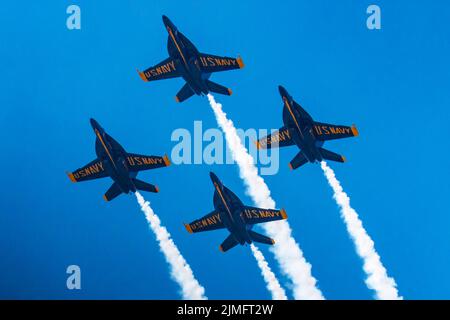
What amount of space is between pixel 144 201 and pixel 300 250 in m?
8.97

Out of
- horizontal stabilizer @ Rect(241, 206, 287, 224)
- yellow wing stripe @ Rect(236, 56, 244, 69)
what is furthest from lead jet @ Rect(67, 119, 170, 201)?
yellow wing stripe @ Rect(236, 56, 244, 69)

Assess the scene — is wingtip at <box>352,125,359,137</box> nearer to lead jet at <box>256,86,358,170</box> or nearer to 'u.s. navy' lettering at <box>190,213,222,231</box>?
lead jet at <box>256,86,358,170</box>

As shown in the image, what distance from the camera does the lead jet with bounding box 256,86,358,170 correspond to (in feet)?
150

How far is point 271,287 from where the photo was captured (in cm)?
4616

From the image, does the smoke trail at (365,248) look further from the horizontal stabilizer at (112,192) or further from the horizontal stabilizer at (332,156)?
the horizontal stabilizer at (112,192)

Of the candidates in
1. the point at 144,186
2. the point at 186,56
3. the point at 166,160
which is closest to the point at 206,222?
the point at 144,186

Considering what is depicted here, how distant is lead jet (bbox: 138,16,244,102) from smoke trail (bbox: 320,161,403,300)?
741 cm

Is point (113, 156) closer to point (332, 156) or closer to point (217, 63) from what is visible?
point (217, 63)

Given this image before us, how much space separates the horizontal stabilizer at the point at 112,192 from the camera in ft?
156

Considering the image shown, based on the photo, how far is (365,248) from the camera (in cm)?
4650
